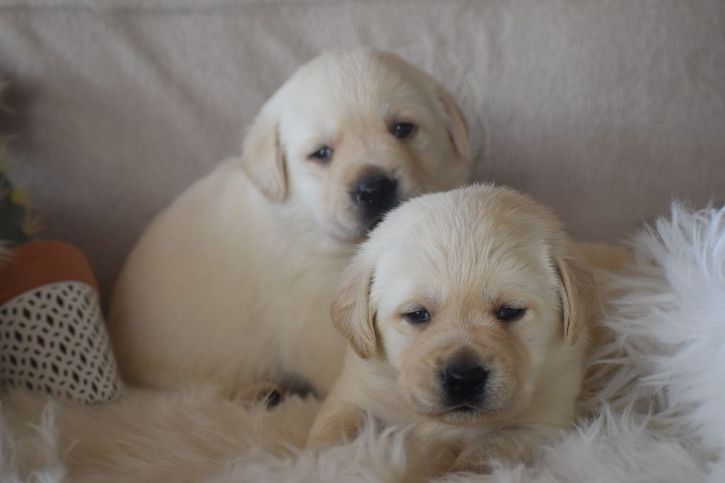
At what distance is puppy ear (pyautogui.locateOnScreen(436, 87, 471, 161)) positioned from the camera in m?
1.91

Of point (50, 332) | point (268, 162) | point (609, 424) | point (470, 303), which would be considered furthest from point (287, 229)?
point (609, 424)

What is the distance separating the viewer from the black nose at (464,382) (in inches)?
49.8

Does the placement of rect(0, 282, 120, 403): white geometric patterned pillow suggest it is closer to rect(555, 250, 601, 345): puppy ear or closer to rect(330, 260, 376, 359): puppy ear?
rect(330, 260, 376, 359): puppy ear

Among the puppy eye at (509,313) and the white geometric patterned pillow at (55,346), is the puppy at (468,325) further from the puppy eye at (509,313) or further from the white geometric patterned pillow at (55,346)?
the white geometric patterned pillow at (55,346)

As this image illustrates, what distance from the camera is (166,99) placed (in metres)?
2.15

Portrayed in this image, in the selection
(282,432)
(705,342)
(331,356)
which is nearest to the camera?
(705,342)

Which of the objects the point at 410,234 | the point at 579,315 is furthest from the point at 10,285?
the point at 579,315

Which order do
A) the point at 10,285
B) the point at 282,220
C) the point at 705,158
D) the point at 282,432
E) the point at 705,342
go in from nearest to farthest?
1. the point at 705,342
2. the point at 282,432
3. the point at 10,285
4. the point at 282,220
5. the point at 705,158

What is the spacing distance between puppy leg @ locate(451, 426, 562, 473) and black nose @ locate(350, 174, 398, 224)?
561 millimetres

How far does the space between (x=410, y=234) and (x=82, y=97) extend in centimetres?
114

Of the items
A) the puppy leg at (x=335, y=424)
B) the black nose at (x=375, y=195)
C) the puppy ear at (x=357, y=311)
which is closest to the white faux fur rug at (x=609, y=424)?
the puppy leg at (x=335, y=424)

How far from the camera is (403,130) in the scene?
1.85m

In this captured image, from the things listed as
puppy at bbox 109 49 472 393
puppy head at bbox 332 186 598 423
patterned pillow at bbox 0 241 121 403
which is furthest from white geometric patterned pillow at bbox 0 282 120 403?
puppy head at bbox 332 186 598 423

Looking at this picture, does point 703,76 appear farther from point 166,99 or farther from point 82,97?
point 82,97
